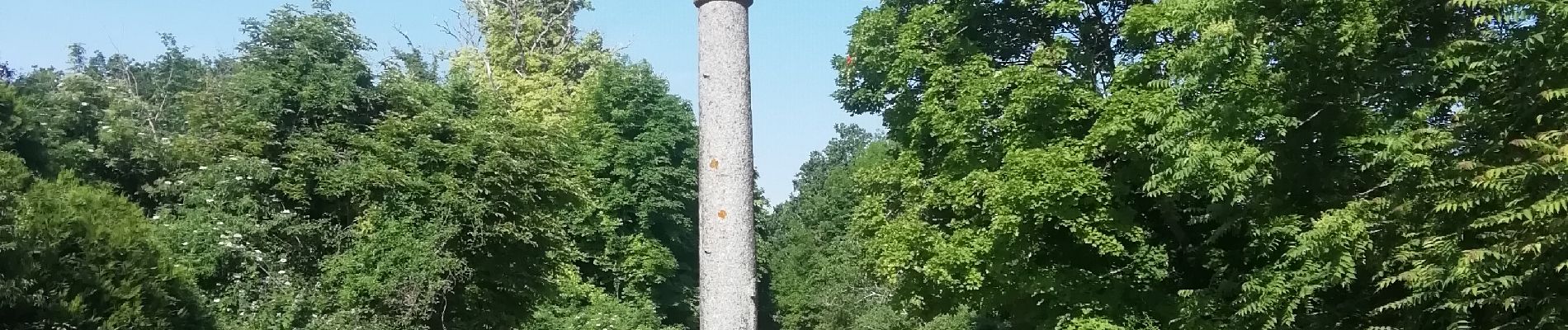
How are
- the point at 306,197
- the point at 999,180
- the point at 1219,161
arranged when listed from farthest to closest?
the point at 306,197 < the point at 999,180 < the point at 1219,161

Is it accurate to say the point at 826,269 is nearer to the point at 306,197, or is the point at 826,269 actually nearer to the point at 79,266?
the point at 306,197

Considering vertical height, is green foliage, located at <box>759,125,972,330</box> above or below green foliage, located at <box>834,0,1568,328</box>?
above

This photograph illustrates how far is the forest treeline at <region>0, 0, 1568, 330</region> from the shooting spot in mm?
11672

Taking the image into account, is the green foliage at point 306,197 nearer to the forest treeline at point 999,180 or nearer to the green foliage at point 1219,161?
the forest treeline at point 999,180

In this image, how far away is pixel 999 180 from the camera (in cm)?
1623

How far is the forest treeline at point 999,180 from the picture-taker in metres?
11.7

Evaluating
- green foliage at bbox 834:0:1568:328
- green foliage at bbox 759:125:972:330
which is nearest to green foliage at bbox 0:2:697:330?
green foliage at bbox 834:0:1568:328

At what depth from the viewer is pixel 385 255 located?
20.2 meters

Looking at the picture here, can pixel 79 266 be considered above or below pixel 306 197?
below

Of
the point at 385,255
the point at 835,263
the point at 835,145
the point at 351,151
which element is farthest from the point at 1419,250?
the point at 835,145

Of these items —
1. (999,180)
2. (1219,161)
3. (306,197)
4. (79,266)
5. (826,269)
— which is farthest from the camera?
(826,269)

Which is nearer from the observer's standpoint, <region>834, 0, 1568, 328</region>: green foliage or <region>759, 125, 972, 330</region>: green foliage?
<region>834, 0, 1568, 328</region>: green foliage

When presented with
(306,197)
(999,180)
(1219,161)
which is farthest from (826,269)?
(1219,161)

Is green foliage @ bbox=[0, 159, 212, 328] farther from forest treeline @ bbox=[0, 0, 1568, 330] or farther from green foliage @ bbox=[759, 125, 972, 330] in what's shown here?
Answer: green foliage @ bbox=[759, 125, 972, 330]
